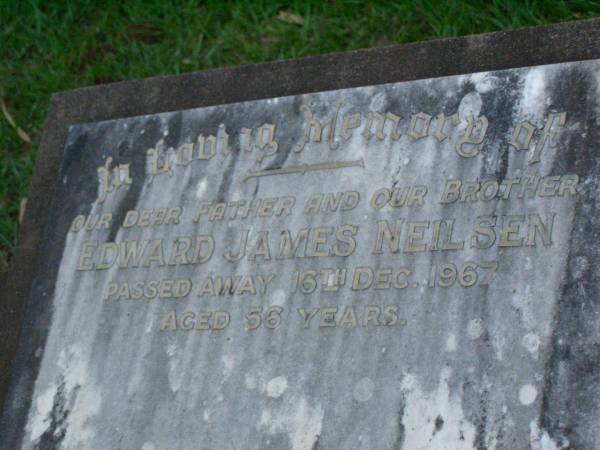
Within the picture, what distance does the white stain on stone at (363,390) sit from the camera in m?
2.43

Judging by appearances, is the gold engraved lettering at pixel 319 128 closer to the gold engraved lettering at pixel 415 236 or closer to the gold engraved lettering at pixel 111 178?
the gold engraved lettering at pixel 415 236

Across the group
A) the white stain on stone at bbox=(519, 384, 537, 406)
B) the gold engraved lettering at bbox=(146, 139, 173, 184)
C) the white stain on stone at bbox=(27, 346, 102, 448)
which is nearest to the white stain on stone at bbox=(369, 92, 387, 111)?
the gold engraved lettering at bbox=(146, 139, 173, 184)

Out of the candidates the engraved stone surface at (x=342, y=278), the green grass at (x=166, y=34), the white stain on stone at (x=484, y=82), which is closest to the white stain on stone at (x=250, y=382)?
the engraved stone surface at (x=342, y=278)

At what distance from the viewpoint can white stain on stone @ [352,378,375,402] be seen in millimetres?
2432

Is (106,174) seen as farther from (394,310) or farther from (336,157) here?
(394,310)

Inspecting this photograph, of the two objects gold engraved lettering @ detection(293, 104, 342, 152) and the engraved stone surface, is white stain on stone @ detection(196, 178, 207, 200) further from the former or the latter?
gold engraved lettering @ detection(293, 104, 342, 152)

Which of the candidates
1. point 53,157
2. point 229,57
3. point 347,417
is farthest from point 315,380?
point 229,57

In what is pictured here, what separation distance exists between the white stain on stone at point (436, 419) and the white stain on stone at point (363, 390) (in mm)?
87

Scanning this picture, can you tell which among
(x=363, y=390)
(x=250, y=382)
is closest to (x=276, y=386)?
(x=250, y=382)

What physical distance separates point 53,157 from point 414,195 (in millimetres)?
1391

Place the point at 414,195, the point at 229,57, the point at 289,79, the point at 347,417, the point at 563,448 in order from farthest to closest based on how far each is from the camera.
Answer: the point at 229,57
the point at 289,79
the point at 414,195
the point at 347,417
the point at 563,448

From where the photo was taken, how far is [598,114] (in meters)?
2.46

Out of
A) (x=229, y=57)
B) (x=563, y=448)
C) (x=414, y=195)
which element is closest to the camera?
(x=563, y=448)

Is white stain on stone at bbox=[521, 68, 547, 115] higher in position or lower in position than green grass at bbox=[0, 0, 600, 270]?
lower
